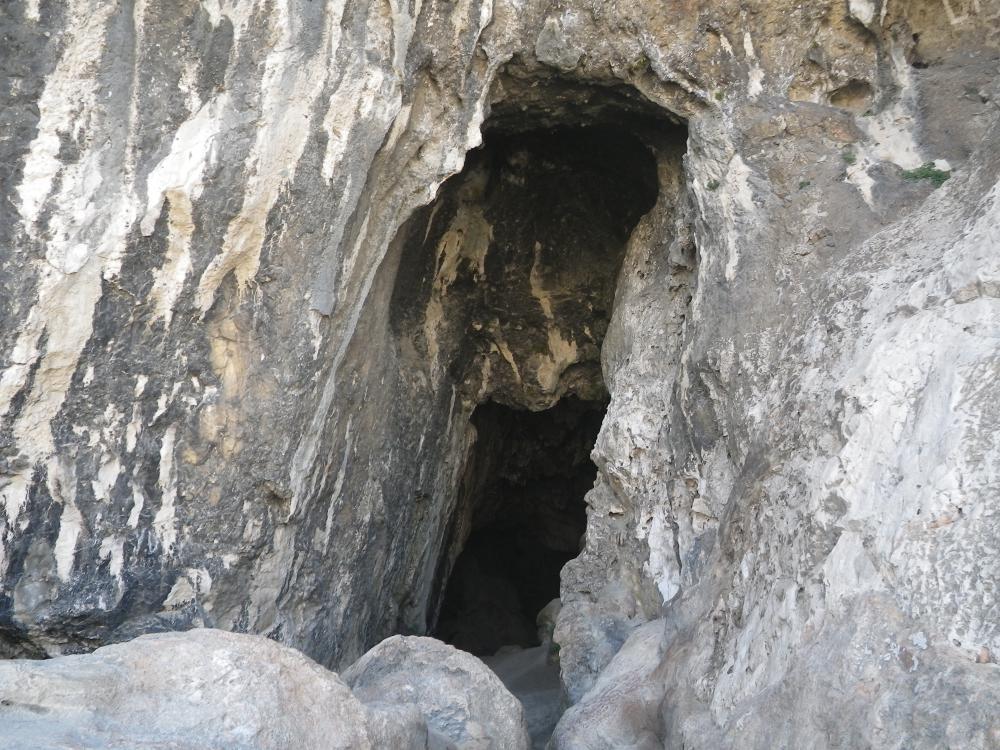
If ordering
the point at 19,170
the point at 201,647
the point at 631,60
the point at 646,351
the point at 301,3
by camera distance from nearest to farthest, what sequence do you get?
the point at 201,647
the point at 19,170
the point at 301,3
the point at 631,60
the point at 646,351

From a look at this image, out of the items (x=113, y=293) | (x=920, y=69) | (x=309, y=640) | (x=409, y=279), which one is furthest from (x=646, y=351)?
(x=113, y=293)

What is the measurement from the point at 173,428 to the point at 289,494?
2.46 ft

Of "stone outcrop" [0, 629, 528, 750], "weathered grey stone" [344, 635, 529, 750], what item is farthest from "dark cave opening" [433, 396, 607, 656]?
"stone outcrop" [0, 629, 528, 750]

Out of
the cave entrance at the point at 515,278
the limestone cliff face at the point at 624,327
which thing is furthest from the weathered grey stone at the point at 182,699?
the cave entrance at the point at 515,278

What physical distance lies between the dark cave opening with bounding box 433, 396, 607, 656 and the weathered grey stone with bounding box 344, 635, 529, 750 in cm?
371

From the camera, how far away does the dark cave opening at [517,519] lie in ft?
30.0

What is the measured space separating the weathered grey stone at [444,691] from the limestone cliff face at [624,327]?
41 cm

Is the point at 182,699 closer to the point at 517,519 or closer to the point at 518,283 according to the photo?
the point at 518,283

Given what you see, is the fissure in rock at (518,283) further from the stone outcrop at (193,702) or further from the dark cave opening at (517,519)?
the stone outcrop at (193,702)

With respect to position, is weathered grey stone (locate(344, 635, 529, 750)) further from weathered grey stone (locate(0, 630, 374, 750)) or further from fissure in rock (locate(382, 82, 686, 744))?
fissure in rock (locate(382, 82, 686, 744))

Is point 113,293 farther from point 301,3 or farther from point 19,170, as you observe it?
point 301,3

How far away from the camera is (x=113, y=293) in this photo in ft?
15.4

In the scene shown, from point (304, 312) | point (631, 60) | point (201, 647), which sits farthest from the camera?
point (631, 60)

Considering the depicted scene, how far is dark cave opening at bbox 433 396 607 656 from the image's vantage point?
360 inches
